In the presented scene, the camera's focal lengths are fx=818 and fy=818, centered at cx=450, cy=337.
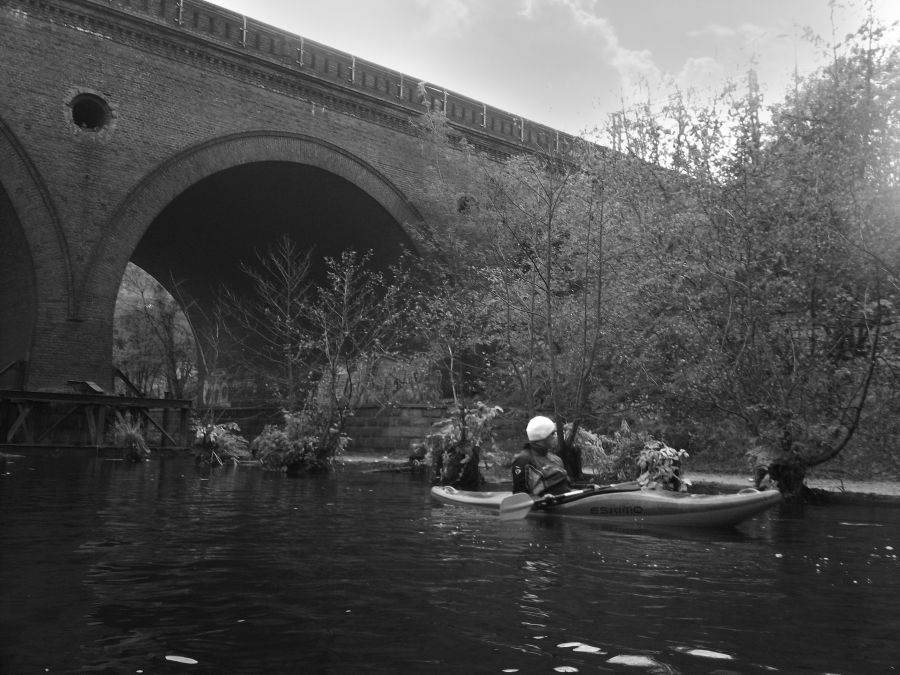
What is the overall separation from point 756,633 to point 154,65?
669 inches

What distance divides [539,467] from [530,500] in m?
0.60

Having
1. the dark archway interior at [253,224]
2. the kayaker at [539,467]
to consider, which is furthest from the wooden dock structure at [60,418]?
the kayaker at [539,467]

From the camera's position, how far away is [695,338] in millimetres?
11477

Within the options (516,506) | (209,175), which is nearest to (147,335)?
(209,175)

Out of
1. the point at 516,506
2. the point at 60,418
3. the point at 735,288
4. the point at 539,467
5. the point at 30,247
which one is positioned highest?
the point at 30,247

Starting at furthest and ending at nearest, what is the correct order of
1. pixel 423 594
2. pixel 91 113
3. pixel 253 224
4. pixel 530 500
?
pixel 253 224, pixel 91 113, pixel 530 500, pixel 423 594

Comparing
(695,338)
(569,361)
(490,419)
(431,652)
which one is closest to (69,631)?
(431,652)

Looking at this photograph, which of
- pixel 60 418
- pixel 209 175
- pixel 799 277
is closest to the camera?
pixel 799 277

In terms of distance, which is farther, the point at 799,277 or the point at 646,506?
the point at 799,277

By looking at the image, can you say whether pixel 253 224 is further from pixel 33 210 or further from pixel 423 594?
pixel 423 594

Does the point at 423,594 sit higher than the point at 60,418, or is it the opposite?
the point at 60,418

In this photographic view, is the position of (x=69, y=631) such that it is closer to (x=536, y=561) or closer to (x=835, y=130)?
(x=536, y=561)

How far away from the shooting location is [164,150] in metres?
17.2

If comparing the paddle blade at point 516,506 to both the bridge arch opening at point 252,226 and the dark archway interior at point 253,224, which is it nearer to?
the bridge arch opening at point 252,226
